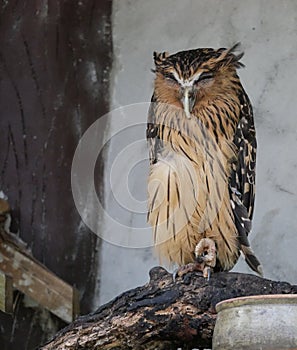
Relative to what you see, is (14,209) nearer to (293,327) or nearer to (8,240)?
→ (8,240)

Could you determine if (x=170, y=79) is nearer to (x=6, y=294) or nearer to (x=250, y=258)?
(x=250, y=258)

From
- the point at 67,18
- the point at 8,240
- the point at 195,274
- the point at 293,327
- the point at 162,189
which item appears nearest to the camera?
the point at 293,327

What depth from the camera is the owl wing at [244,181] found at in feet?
10.5

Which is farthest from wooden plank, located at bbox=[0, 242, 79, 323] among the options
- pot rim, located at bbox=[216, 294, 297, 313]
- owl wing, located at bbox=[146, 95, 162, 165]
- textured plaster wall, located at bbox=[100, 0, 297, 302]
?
pot rim, located at bbox=[216, 294, 297, 313]

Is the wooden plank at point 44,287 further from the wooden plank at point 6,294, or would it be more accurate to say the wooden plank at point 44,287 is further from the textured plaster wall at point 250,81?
the textured plaster wall at point 250,81

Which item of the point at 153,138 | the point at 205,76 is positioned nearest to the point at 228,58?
the point at 205,76

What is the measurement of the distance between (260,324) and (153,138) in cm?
111

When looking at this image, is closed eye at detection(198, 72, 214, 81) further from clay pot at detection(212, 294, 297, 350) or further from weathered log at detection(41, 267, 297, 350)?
clay pot at detection(212, 294, 297, 350)

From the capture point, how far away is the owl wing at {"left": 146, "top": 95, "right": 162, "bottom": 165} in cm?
329

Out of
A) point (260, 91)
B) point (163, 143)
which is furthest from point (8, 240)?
point (260, 91)

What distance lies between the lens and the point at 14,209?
383 centimetres

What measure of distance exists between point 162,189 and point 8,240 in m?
0.74

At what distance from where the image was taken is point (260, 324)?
234cm

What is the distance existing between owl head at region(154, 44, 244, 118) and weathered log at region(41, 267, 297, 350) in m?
0.65
